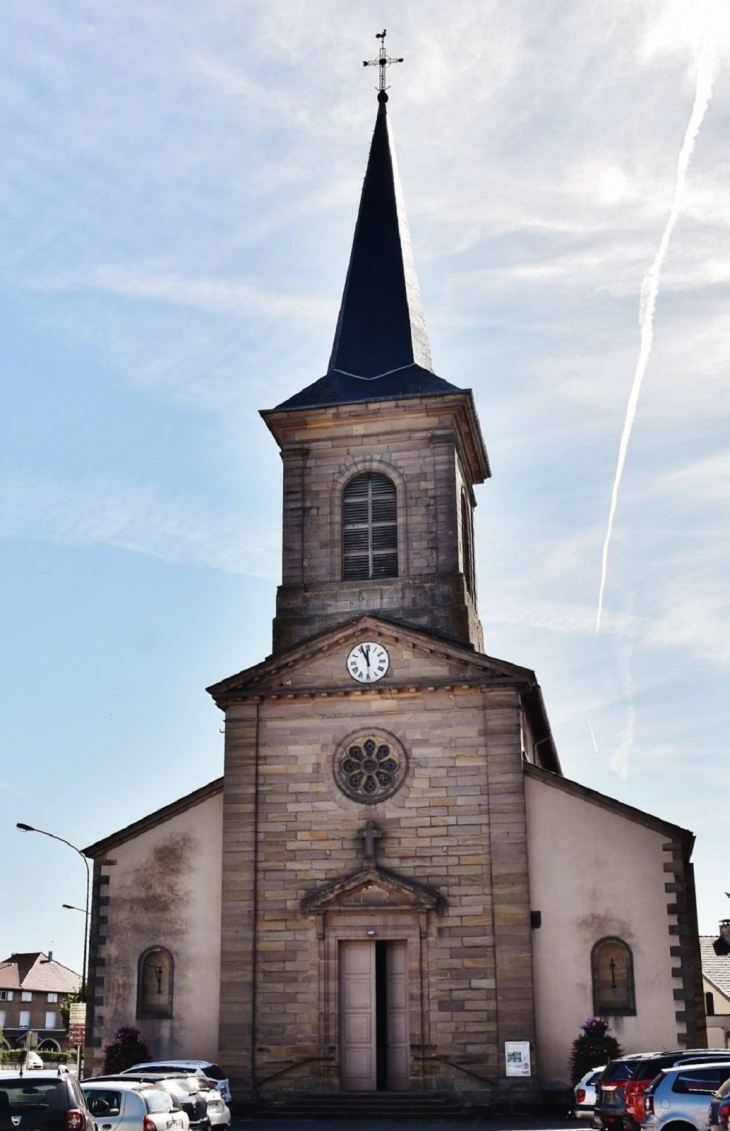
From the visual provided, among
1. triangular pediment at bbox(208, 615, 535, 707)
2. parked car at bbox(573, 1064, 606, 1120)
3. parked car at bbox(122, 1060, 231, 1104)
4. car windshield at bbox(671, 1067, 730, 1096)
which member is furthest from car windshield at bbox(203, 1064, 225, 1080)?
car windshield at bbox(671, 1067, 730, 1096)

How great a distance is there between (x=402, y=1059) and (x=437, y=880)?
364 cm

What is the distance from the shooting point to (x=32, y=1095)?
1243 centimetres

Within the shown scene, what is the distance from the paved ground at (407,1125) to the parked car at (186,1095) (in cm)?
516

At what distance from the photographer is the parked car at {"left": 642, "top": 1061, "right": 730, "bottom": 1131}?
16.2 metres

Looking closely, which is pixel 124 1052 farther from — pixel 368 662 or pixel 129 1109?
pixel 129 1109

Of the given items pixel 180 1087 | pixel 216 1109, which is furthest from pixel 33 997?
pixel 180 1087

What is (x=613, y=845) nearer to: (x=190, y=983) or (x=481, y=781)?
(x=481, y=781)

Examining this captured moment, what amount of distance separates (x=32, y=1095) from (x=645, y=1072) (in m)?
9.43

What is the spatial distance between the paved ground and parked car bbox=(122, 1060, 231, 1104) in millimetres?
739

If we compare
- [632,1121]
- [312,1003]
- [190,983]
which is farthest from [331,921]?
[632,1121]

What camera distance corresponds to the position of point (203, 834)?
93.9 feet

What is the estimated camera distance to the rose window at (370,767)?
2777 centimetres

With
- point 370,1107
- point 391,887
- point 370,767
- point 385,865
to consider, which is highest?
point 370,767

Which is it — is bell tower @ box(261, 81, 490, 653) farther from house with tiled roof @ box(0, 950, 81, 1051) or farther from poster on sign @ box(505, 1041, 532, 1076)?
house with tiled roof @ box(0, 950, 81, 1051)
